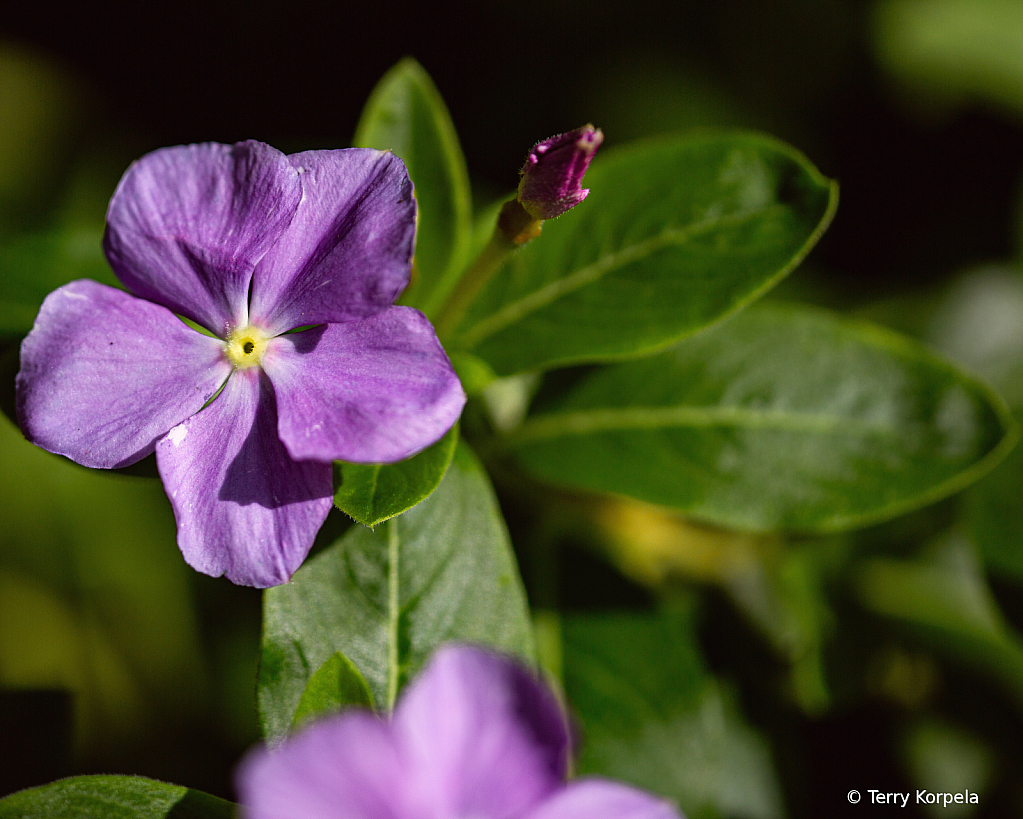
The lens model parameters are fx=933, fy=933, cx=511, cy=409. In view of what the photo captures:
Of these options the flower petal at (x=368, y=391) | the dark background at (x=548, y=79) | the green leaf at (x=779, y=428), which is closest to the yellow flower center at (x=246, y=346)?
the flower petal at (x=368, y=391)

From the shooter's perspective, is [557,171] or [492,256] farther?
[492,256]

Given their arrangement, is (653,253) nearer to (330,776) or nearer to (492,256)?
(492,256)

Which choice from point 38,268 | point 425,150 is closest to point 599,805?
point 425,150

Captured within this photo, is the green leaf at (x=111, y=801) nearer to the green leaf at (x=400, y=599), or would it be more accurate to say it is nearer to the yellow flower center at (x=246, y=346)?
the green leaf at (x=400, y=599)

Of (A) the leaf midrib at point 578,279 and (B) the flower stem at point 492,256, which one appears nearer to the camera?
(B) the flower stem at point 492,256

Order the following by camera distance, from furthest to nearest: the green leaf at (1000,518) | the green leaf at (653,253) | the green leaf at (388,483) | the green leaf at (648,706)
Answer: the green leaf at (1000,518) → the green leaf at (648,706) → the green leaf at (653,253) → the green leaf at (388,483)

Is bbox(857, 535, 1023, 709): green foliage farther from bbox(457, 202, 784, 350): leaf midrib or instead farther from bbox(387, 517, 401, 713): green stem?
bbox(387, 517, 401, 713): green stem
